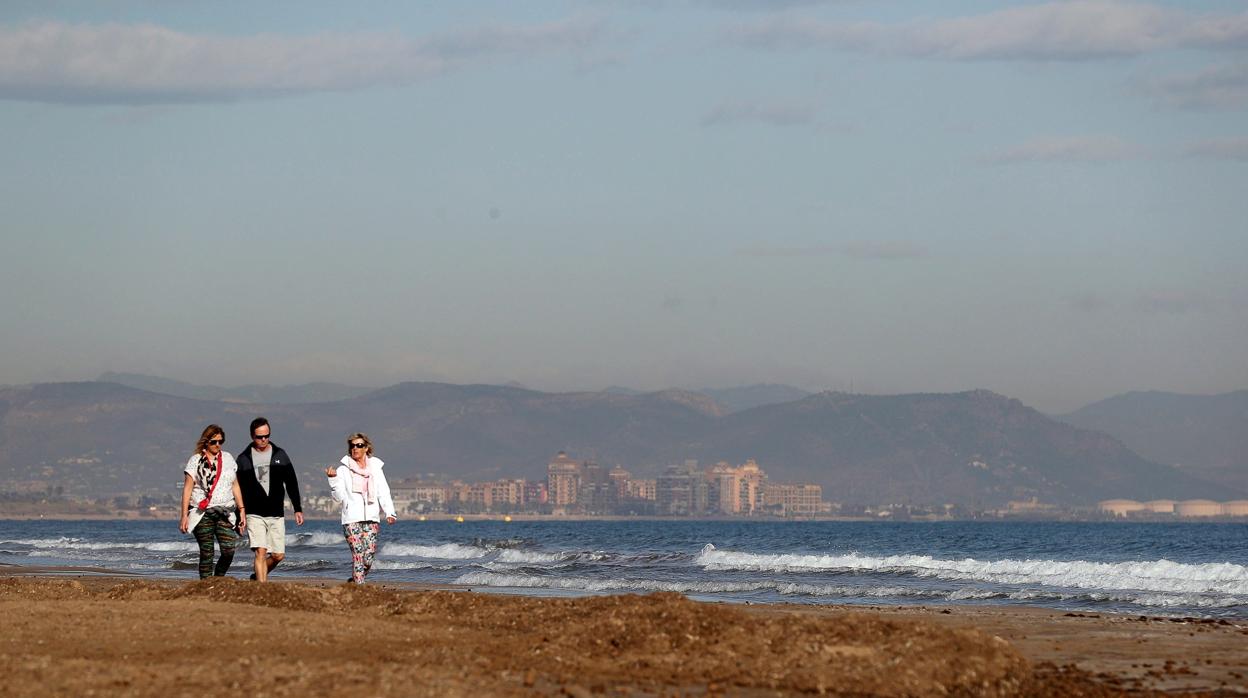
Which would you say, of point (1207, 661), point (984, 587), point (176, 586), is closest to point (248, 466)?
point (176, 586)

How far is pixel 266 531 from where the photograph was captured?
1784 centimetres

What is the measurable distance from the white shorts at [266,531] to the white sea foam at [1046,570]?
16.4m

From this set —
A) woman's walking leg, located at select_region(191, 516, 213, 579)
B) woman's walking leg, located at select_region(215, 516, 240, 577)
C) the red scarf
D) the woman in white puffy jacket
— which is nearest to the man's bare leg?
woman's walking leg, located at select_region(215, 516, 240, 577)

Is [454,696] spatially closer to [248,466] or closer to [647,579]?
[248,466]

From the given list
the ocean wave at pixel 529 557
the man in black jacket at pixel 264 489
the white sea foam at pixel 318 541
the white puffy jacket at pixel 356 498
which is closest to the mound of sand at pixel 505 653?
the man in black jacket at pixel 264 489

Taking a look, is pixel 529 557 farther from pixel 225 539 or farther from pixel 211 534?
pixel 211 534

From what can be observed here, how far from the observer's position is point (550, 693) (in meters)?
10.7

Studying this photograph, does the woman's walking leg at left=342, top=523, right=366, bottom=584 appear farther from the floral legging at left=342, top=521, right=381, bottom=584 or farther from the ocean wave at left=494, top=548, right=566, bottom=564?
the ocean wave at left=494, top=548, right=566, bottom=564

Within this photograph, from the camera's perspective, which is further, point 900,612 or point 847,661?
point 900,612

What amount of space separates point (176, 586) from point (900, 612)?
31.5ft

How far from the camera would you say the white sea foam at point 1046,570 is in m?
29.4

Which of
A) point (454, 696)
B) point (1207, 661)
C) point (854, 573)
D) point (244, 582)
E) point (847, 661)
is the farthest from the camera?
point (854, 573)

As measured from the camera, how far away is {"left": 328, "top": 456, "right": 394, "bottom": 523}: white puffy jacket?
17891mm

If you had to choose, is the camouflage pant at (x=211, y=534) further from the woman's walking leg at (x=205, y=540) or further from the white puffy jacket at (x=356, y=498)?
the white puffy jacket at (x=356, y=498)
